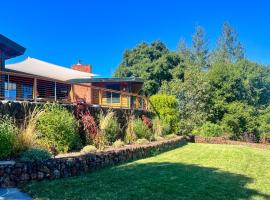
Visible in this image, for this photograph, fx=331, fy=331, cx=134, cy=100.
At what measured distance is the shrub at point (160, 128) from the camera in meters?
17.5

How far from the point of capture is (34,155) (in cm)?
722

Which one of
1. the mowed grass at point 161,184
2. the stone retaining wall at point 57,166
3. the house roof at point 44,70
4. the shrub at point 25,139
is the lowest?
the mowed grass at point 161,184

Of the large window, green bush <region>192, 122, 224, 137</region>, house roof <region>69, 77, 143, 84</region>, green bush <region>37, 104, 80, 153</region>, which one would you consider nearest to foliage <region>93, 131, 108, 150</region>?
green bush <region>37, 104, 80, 153</region>

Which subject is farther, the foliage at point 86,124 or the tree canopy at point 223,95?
the tree canopy at point 223,95

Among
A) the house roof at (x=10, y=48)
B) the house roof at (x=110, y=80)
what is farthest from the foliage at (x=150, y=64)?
the house roof at (x=10, y=48)

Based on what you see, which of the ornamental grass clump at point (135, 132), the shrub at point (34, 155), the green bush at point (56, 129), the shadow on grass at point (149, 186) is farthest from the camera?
the ornamental grass clump at point (135, 132)

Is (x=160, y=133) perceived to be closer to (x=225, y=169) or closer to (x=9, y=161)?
(x=225, y=169)

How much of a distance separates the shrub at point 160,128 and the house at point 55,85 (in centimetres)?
159

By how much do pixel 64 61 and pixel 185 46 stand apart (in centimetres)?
1761

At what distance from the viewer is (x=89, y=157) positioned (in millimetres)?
8422

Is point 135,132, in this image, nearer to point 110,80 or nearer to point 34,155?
point 34,155

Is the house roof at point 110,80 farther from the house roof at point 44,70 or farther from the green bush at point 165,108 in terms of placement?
the green bush at point 165,108

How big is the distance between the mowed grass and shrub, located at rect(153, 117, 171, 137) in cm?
778

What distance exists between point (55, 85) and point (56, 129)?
2921 mm
